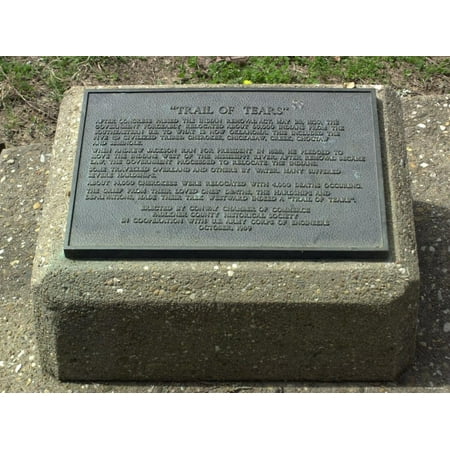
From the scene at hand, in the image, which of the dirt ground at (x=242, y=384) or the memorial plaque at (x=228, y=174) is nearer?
the memorial plaque at (x=228, y=174)

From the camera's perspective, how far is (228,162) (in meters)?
3.60

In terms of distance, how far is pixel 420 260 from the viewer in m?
Answer: 4.06

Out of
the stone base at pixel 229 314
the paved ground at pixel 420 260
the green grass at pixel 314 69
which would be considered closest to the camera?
the stone base at pixel 229 314

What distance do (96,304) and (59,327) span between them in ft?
0.85

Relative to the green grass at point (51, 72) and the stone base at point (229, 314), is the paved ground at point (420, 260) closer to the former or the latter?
the stone base at point (229, 314)

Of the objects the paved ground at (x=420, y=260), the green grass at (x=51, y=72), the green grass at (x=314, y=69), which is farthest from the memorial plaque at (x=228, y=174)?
the green grass at (x=51, y=72)

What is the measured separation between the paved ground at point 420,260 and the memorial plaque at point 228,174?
740mm

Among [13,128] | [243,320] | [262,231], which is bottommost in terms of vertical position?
[243,320]

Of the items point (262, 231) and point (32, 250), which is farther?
point (32, 250)

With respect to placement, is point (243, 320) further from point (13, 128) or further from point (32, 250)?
point (13, 128)

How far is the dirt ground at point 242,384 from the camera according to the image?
3559mm

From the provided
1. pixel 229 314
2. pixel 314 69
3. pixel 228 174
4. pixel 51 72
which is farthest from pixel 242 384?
pixel 51 72

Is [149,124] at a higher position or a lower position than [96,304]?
higher

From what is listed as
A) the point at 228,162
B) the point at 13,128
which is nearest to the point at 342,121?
the point at 228,162
